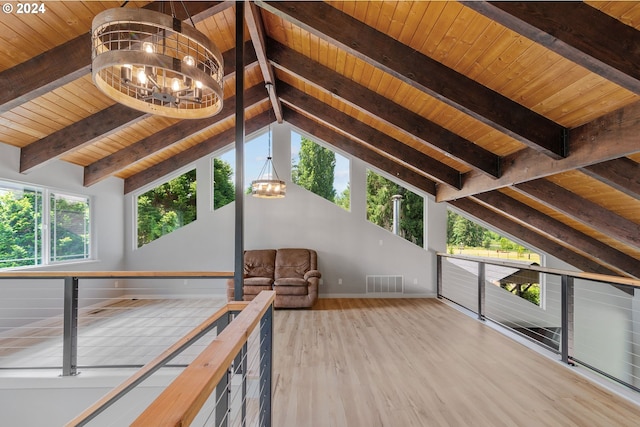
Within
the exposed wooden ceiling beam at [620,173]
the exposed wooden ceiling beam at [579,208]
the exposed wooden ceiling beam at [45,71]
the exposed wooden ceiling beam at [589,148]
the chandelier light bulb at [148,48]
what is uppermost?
the exposed wooden ceiling beam at [45,71]

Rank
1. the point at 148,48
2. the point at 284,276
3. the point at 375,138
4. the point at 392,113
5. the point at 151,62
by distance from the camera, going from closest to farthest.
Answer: the point at 151,62
the point at 148,48
the point at 392,113
the point at 375,138
the point at 284,276

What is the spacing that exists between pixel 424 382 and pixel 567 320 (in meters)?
1.57

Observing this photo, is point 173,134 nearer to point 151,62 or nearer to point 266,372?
point 151,62

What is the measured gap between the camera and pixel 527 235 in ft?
17.6

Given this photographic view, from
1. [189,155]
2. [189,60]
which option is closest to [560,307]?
[189,60]

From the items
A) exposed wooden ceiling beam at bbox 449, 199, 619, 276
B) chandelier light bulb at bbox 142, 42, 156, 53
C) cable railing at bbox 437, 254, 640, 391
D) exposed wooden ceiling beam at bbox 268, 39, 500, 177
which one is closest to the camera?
chandelier light bulb at bbox 142, 42, 156, 53

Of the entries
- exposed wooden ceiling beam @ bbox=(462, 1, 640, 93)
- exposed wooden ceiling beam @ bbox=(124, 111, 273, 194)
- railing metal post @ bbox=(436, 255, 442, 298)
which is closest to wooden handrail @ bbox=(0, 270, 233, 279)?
exposed wooden ceiling beam @ bbox=(462, 1, 640, 93)

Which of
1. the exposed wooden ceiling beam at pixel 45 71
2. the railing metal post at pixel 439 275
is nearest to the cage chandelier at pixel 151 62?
the exposed wooden ceiling beam at pixel 45 71

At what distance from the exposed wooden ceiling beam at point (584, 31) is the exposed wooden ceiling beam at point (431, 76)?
0.94 meters

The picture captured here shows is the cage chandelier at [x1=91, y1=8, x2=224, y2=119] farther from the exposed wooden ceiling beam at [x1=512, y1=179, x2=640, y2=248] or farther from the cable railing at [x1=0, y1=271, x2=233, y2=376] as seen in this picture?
the exposed wooden ceiling beam at [x1=512, y1=179, x2=640, y2=248]

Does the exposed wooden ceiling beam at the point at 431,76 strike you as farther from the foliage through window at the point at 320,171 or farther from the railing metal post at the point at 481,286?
the foliage through window at the point at 320,171

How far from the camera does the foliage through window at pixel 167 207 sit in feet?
20.5

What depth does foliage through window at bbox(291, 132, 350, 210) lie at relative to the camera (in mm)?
6359

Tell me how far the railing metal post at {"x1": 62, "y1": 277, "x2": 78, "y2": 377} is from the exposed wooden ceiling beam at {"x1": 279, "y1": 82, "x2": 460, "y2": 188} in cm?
371
